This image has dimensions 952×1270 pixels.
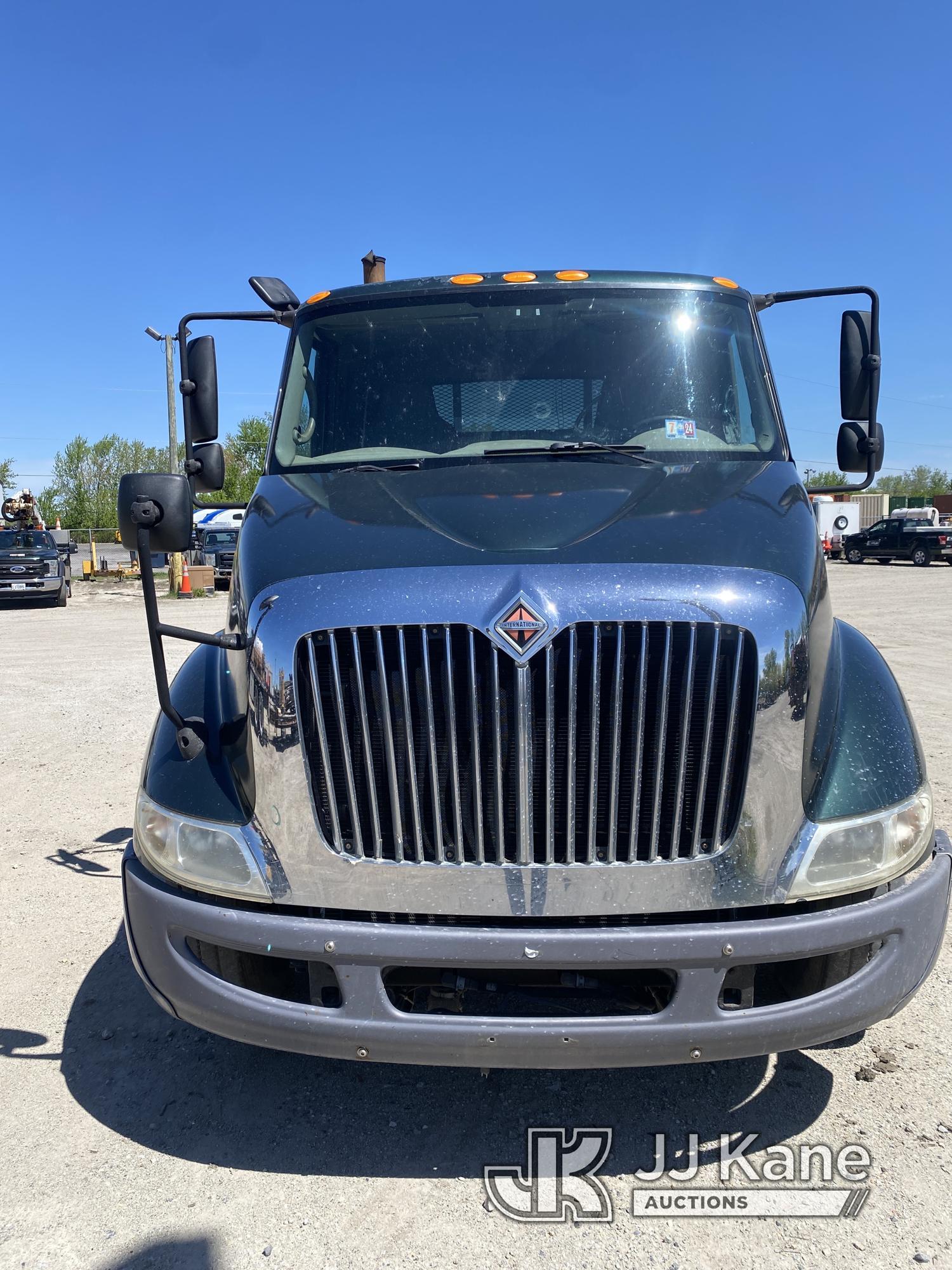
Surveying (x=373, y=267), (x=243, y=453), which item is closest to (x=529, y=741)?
(x=373, y=267)

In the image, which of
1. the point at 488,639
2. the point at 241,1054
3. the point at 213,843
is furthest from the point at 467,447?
the point at 241,1054

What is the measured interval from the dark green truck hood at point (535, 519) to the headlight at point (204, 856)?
586mm

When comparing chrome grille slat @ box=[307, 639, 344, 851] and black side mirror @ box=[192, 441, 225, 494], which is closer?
chrome grille slat @ box=[307, 639, 344, 851]

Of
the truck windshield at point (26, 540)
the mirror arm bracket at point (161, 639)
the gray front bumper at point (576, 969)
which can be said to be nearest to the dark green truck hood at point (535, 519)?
the mirror arm bracket at point (161, 639)

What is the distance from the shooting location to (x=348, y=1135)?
273cm

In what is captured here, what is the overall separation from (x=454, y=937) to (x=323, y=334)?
2.54 metres

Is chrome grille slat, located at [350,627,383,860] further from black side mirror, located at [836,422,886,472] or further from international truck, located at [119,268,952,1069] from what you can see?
black side mirror, located at [836,422,886,472]

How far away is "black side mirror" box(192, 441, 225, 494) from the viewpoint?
3992mm

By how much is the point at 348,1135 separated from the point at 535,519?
70.5 inches

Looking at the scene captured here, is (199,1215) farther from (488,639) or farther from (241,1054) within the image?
(488,639)

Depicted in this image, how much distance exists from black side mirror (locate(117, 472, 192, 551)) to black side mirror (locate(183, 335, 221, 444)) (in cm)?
127

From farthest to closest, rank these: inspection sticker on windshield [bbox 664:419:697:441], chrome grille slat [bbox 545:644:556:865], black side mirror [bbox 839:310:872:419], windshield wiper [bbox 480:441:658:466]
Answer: black side mirror [bbox 839:310:872:419] → inspection sticker on windshield [bbox 664:419:697:441] → windshield wiper [bbox 480:441:658:466] → chrome grille slat [bbox 545:644:556:865]

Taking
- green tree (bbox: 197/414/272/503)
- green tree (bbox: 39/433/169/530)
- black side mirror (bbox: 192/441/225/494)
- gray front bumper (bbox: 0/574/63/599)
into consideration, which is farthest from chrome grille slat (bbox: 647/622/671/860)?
green tree (bbox: 39/433/169/530)

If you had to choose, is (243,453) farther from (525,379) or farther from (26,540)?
(525,379)
